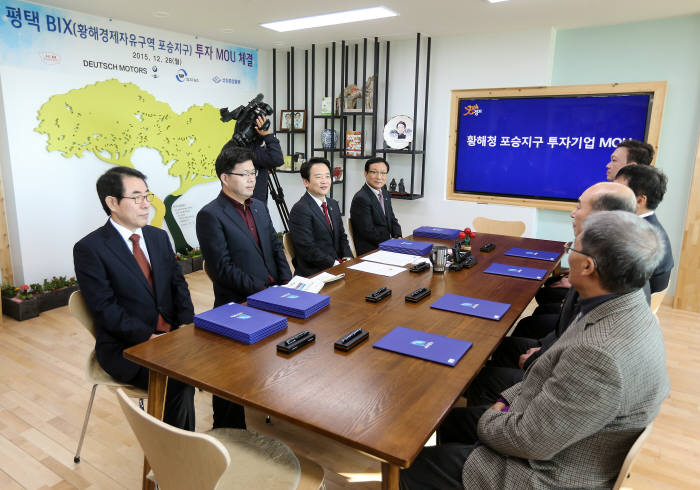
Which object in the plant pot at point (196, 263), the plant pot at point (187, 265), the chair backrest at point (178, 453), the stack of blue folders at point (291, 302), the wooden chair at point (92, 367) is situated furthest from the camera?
the plant pot at point (196, 263)

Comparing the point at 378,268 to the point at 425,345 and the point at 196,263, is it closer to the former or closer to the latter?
the point at 425,345

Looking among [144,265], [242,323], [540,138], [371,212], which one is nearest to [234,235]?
[144,265]

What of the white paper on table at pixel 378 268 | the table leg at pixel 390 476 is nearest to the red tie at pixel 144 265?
the white paper on table at pixel 378 268

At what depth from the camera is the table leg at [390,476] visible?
122cm

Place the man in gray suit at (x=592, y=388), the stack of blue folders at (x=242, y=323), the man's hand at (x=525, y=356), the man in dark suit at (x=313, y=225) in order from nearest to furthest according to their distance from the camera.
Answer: the man in gray suit at (x=592, y=388), the stack of blue folders at (x=242, y=323), the man's hand at (x=525, y=356), the man in dark suit at (x=313, y=225)

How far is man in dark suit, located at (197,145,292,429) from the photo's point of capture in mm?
2516

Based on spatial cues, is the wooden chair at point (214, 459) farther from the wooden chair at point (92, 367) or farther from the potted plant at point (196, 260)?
the potted plant at point (196, 260)

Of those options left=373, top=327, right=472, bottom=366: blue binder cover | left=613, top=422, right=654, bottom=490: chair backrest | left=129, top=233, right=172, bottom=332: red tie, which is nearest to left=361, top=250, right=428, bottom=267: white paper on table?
left=373, top=327, right=472, bottom=366: blue binder cover

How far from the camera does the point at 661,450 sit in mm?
2441

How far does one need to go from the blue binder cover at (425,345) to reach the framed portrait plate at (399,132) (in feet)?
12.8

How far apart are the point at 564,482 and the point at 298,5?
149 inches

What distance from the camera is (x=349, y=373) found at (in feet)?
4.92

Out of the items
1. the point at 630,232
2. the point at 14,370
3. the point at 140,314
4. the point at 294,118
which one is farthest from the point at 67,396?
the point at 294,118

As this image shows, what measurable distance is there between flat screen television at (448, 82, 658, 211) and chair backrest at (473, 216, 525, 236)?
1.08 m
